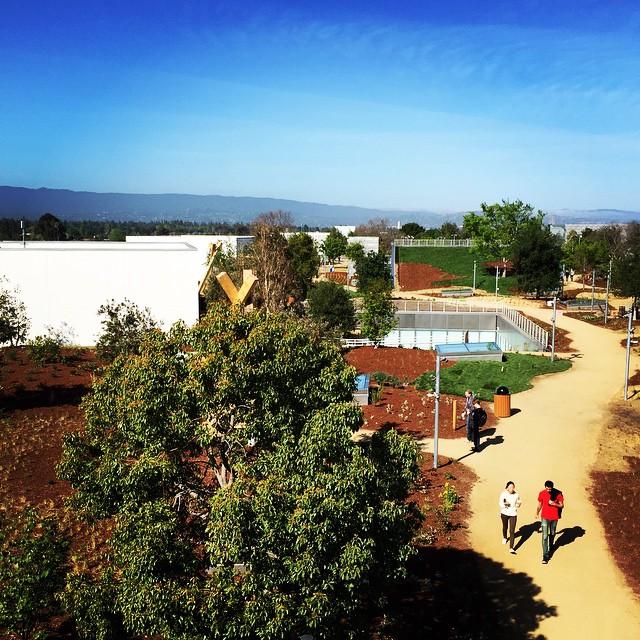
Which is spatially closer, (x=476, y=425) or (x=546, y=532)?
(x=546, y=532)

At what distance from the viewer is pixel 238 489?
6.22 metres

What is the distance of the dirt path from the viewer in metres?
9.62

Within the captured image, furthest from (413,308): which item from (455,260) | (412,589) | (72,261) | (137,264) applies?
(412,589)

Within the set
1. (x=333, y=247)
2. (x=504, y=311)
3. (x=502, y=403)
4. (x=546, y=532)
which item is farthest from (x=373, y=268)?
(x=546, y=532)

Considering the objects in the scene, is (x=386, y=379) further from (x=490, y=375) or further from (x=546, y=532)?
(x=546, y=532)

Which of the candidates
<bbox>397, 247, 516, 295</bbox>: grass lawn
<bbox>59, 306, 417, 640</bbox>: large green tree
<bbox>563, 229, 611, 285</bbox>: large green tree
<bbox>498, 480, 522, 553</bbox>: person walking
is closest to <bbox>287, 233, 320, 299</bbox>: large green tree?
<bbox>397, 247, 516, 295</bbox>: grass lawn

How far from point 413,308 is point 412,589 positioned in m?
30.8

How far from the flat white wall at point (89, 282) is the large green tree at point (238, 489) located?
2565cm

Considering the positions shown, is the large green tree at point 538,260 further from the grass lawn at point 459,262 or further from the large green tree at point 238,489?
the large green tree at point 238,489

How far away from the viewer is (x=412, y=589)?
10242mm

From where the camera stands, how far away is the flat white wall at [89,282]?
1282 inches

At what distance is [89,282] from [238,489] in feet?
95.5

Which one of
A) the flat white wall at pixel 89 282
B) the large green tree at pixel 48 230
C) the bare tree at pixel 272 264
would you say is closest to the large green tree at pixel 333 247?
the bare tree at pixel 272 264

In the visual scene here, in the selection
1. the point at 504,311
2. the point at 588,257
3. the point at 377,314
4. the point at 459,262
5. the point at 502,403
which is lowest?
the point at 502,403
